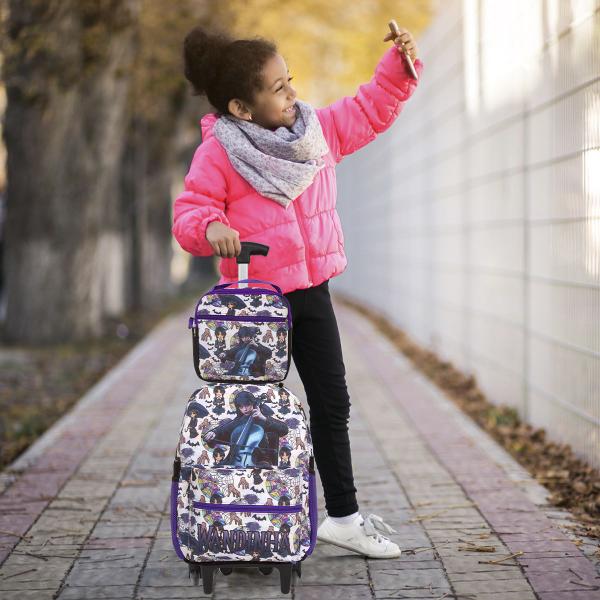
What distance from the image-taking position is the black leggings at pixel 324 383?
4141mm

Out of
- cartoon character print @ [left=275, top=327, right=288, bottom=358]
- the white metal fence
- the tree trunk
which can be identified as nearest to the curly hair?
cartoon character print @ [left=275, top=327, right=288, bottom=358]

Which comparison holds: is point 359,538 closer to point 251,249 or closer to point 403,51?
point 251,249

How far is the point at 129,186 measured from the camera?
60.4 ft

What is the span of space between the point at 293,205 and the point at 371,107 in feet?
1.59

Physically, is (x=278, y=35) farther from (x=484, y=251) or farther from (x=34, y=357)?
(x=484, y=251)

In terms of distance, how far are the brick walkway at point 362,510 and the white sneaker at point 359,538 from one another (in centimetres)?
4

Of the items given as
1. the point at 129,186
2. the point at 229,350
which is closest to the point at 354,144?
the point at 229,350

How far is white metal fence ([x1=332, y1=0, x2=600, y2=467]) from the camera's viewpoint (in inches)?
219

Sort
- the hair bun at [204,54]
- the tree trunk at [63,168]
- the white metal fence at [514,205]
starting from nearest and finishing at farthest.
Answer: the hair bun at [204,54], the white metal fence at [514,205], the tree trunk at [63,168]

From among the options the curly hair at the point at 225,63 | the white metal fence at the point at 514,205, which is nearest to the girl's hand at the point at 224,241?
the curly hair at the point at 225,63

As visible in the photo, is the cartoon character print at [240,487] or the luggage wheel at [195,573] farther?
the luggage wheel at [195,573]

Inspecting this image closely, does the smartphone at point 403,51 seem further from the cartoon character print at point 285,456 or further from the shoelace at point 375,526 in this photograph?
the shoelace at point 375,526

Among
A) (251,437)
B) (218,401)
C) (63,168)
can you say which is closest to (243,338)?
(218,401)

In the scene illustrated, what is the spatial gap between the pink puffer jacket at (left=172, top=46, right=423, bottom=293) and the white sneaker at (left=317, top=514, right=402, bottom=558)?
0.95 m
